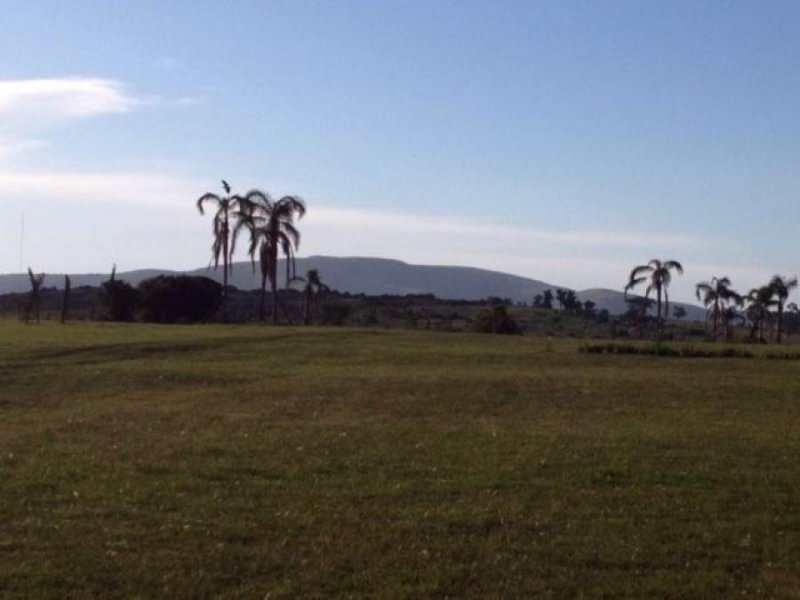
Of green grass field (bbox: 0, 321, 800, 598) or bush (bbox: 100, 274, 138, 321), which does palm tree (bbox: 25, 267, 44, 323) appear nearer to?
bush (bbox: 100, 274, 138, 321)

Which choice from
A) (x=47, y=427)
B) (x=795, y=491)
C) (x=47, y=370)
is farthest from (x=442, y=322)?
(x=795, y=491)

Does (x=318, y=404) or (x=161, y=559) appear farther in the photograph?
(x=318, y=404)

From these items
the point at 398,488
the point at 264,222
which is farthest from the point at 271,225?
the point at 398,488

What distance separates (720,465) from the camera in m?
16.2

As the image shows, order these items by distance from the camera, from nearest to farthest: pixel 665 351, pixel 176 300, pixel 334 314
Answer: pixel 665 351 < pixel 334 314 < pixel 176 300

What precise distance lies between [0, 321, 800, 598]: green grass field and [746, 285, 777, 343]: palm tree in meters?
39.7

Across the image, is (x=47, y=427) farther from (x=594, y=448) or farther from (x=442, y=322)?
(x=442, y=322)

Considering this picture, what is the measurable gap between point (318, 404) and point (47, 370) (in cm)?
1064

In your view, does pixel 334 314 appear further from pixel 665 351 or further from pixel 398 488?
pixel 398 488

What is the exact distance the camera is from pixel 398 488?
1396 cm

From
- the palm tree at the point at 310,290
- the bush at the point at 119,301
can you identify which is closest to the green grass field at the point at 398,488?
the palm tree at the point at 310,290

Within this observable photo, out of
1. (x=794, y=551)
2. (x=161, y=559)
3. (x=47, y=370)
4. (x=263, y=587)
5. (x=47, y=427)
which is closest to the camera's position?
(x=263, y=587)

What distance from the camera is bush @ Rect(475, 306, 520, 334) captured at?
63.2 meters

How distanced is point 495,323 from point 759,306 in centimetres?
1595
